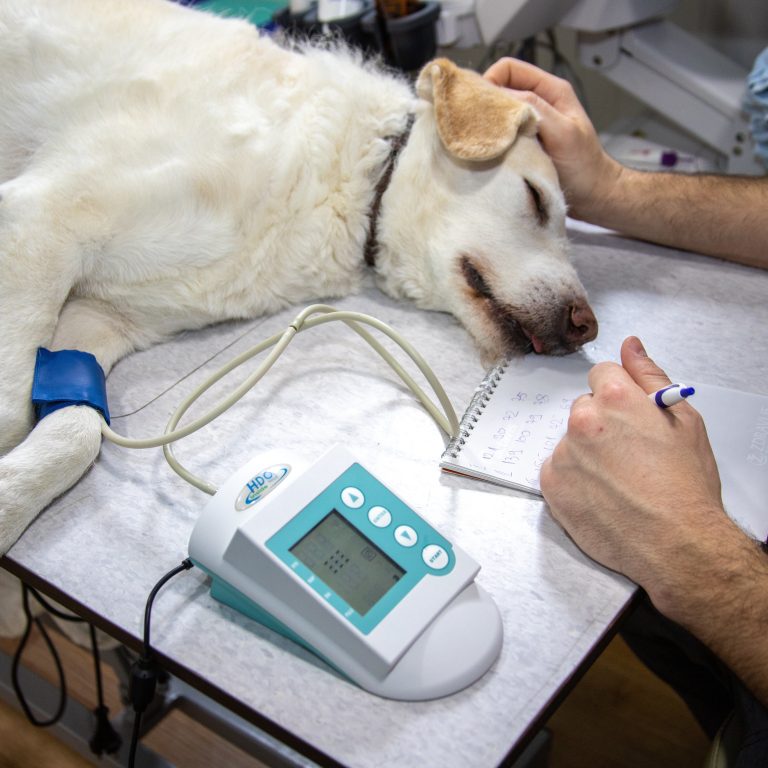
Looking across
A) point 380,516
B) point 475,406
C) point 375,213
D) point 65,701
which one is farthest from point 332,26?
point 65,701

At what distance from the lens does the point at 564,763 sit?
160 cm

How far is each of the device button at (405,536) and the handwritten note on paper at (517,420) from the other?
20 centimetres

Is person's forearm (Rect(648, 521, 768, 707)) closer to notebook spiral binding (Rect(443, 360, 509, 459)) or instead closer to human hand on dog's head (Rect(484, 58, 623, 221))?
notebook spiral binding (Rect(443, 360, 509, 459))

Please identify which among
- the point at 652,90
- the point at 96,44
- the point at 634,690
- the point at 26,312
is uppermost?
the point at 96,44

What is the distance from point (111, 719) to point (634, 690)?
3.76ft

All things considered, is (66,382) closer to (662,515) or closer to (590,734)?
(662,515)

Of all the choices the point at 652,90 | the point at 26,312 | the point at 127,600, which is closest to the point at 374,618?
the point at 127,600

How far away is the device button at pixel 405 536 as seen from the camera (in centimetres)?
76

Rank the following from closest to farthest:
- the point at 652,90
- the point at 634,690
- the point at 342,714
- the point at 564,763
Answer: the point at 342,714 → the point at 564,763 → the point at 634,690 → the point at 652,90

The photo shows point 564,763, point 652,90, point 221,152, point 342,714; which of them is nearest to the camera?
point 342,714

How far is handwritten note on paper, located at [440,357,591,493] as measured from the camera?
96 cm

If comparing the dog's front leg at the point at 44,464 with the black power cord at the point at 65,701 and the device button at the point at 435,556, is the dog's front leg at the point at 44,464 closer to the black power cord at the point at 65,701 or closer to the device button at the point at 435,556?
A: the device button at the point at 435,556

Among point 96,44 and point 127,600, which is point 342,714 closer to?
point 127,600

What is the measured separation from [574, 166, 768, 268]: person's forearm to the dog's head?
0.15 meters
